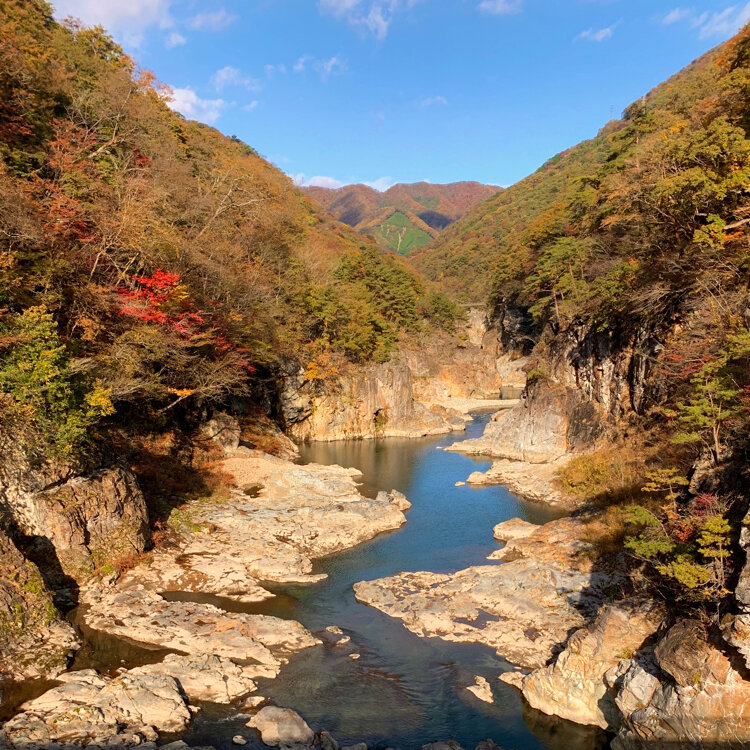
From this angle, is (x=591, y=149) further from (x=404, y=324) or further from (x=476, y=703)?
(x=476, y=703)

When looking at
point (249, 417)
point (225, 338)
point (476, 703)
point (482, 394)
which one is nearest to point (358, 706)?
point (476, 703)

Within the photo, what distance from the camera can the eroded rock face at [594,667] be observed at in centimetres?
1134

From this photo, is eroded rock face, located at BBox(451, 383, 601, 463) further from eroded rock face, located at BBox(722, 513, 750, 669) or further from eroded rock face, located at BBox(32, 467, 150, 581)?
eroded rock face, located at BBox(32, 467, 150, 581)

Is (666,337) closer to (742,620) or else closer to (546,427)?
(546,427)

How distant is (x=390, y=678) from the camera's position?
1298 centimetres

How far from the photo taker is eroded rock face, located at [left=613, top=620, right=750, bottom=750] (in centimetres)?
864

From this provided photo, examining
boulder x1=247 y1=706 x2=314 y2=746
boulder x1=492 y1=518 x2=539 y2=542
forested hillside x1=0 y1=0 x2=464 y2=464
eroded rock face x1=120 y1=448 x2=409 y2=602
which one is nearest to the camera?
boulder x1=247 y1=706 x2=314 y2=746

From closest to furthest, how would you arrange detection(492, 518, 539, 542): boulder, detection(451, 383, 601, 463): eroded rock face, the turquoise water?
1. the turquoise water
2. detection(492, 518, 539, 542): boulder
3. detection(451, 383, 601, 463): eroded rock face

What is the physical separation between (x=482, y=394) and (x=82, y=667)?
5607cm

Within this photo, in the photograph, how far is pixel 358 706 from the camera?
38.9 feet

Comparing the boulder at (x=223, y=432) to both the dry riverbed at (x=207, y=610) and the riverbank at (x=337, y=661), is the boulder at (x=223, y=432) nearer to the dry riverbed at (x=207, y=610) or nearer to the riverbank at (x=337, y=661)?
the dry riverbed at (x=207, y=610)

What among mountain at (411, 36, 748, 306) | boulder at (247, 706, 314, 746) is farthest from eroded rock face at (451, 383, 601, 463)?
boulder at (247, 706, 314, 746)

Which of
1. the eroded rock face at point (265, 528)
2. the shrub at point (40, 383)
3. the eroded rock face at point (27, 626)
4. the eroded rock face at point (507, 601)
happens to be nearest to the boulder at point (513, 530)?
the eroded rock face at point (507, 601)

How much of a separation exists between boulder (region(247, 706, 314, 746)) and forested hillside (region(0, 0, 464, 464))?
9830 mm
